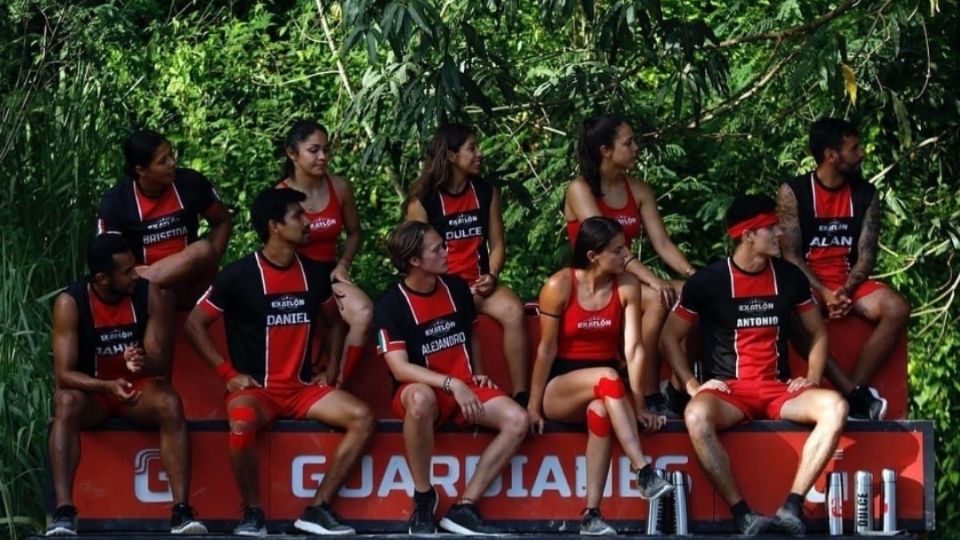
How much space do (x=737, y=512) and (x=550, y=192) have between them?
12.9ft

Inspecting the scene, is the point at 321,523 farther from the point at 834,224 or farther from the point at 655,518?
A: the point at 834,224

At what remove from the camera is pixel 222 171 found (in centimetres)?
1379

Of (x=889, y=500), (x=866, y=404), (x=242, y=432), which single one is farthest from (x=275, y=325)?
(x=889, y=500)

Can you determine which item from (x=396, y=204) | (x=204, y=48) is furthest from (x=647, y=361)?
(x=204, y=48)

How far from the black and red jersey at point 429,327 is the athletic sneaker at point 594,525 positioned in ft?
2.69

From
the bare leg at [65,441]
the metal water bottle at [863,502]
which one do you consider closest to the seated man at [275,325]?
the bare leg at [65,441]

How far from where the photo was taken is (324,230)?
983 cm

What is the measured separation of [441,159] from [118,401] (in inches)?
75.7

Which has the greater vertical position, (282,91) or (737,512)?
(282,91)

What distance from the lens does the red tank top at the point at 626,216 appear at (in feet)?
32.2

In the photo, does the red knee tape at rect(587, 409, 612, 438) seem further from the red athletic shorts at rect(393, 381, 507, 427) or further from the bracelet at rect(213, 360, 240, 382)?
the bracelet at rect(213, 360, 240, 382)

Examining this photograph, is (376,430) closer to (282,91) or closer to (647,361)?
(647,361)

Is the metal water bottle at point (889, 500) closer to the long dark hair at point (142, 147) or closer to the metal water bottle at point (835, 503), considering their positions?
the metal water bottle at point (835, 503)

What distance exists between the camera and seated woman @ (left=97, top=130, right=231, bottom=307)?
962 cm
